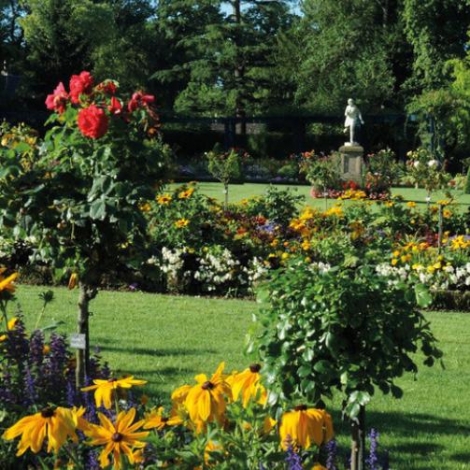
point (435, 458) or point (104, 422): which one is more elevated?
point (104, 422)

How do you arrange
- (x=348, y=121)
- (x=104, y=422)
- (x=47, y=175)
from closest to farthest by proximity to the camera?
(x=104, y=422) < (x=47, y=175) < (x=348, y=121)

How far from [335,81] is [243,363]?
33.7 meters

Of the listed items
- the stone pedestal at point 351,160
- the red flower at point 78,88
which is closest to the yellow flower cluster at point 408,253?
the red flower at point 78,88

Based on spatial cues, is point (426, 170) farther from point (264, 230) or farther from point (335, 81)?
point (335, 81)

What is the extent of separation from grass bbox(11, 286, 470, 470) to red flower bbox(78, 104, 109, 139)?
99cm

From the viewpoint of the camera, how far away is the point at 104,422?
1933mm

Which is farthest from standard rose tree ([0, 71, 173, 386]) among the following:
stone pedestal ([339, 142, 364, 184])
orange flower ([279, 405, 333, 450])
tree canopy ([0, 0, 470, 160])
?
tree canopy ([0, 0, 470, 160])

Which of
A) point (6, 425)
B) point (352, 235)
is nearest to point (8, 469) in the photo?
point (6, 425)

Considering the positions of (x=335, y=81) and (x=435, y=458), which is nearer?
(x=435, y=458)

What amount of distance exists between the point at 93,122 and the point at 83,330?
35.8 inches

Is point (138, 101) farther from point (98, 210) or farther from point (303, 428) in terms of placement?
point (303, 428)

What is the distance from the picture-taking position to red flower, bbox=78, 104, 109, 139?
330 cm

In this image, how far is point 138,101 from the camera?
143 inches

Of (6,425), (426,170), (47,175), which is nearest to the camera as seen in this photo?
(6,425)
